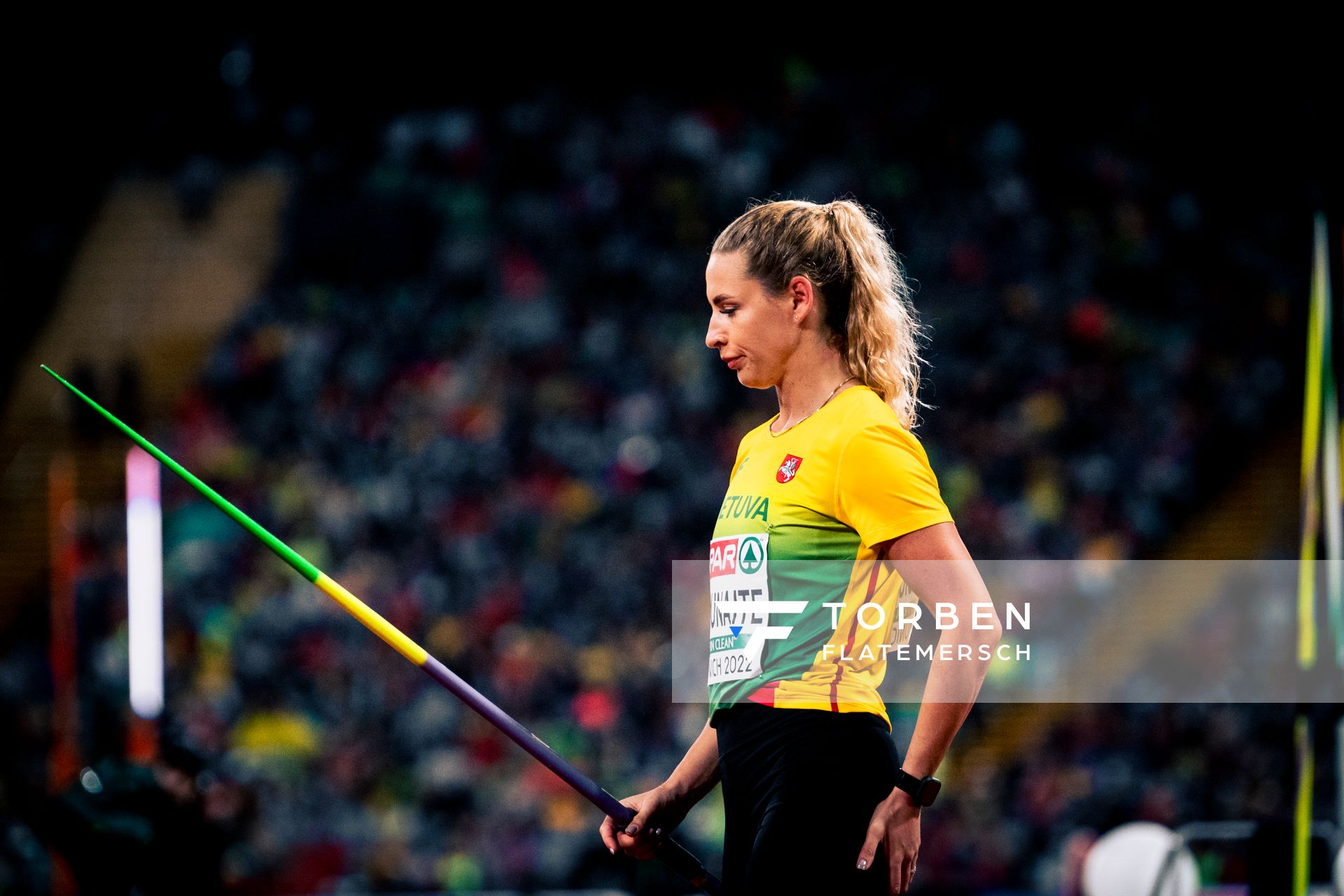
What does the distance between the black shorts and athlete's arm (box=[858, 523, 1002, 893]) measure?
0.08ft

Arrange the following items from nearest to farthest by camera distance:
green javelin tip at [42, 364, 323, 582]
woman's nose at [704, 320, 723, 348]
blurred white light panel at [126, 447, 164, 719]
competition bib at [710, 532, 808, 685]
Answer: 1. competition bib at [710, 532, 808, 685]
2. woman's nose at [704, 320, 723, 348]
3. green javelin tip at [42, 364, 323, 582]
4. blurred white light panel at [126, 447, 164, 719]

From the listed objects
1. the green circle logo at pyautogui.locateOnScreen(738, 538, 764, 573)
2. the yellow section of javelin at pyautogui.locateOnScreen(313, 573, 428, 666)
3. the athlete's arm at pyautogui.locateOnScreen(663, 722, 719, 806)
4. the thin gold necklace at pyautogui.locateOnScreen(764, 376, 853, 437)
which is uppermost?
the thin gold necklace at pyautogui.locateOnScreen(764, 376, 853, 437)

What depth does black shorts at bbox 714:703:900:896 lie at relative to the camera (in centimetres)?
169

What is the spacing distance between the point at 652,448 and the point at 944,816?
8.42ft

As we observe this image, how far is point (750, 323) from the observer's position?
75.3 inches

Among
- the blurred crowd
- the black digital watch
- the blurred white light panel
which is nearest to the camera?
the black digital watch

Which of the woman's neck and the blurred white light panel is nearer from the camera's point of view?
the woman's neck

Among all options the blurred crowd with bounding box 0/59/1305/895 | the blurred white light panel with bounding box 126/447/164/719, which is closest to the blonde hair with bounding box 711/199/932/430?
the blurred crowd with bounding box 0/59/1305/895

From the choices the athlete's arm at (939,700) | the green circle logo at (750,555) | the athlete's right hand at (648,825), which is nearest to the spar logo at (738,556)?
the green circle logo at (750,555)

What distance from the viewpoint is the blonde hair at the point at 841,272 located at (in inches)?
74.8

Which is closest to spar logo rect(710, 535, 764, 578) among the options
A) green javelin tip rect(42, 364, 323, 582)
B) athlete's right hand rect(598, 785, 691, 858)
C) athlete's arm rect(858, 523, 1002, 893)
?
athlete's arm rect(858, 523, 1002, 893)

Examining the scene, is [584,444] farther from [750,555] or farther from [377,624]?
[750,555]

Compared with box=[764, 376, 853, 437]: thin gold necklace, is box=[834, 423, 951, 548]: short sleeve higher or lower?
lower

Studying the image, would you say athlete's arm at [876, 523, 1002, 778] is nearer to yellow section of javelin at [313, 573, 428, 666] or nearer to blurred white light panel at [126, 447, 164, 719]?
yellow section of javelin at [313, 573, 428, 666]
